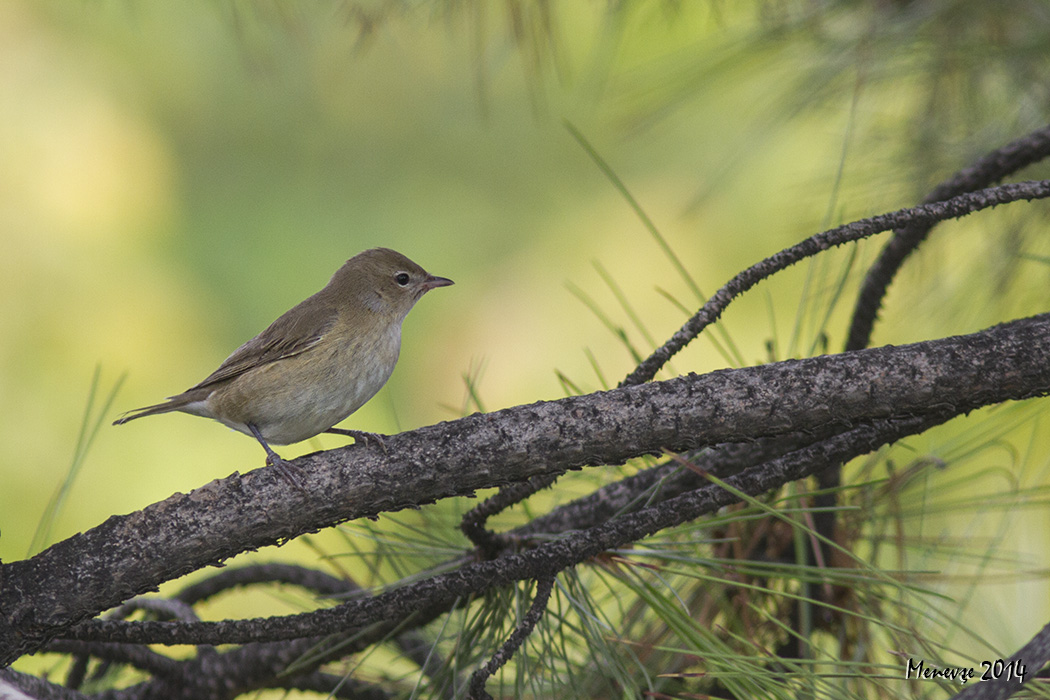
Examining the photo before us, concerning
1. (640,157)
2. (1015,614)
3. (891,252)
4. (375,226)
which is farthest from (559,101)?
(891,252)

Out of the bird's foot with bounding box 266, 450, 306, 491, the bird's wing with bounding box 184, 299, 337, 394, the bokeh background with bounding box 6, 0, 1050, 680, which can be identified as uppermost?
the bokeh background with bounding box 6, 0, 1050, 680

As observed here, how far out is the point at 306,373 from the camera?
6.61ft

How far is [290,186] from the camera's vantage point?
4.13 metres

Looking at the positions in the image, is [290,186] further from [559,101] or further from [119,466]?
[559,101]

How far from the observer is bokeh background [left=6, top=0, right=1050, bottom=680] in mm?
2641

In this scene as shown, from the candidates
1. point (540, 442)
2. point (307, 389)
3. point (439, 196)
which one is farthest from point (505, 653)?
point (439, 196)

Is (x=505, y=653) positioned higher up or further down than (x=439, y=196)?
further down

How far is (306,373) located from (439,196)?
246 centimetres

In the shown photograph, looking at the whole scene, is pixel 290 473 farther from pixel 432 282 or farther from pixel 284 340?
pixel 432 282

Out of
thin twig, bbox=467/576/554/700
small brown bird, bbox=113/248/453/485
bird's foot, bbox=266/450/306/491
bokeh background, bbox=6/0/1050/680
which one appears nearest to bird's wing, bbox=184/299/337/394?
small brown bird, bbox=113/248/453/485

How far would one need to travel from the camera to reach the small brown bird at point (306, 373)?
2.02 m

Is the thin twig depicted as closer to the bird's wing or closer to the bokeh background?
the bird's wing

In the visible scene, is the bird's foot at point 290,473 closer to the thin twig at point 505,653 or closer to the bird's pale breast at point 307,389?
the thin twig at point 505,653

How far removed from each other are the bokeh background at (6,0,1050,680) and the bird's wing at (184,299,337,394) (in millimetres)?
566
